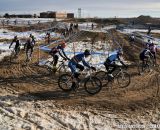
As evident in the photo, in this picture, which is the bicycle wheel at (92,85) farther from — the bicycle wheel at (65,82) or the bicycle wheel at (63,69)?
the bicycle wheel at (63,69)

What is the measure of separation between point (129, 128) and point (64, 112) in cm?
244

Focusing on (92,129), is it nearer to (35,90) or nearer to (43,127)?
(43,127)

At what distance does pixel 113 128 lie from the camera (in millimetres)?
11383

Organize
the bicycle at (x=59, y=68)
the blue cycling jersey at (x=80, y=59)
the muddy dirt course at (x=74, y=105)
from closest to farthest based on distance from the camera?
1. the muddy dirt course at (x=74, y=105)
2. the blue cycling jersey at (x=80, y=59)
3. the bicycle at (x=59, y=68)

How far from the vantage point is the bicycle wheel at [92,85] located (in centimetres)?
1492

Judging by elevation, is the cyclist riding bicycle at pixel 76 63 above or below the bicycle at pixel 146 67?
above

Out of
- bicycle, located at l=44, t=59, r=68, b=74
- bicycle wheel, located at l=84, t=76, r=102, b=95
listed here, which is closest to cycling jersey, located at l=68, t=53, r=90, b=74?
bicycle wheel, located at l=84, t=76, r=102, b=95

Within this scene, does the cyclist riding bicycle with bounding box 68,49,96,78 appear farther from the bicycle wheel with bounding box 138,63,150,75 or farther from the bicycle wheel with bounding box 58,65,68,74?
the bicycle wheel with bounding box 138,63,150,75

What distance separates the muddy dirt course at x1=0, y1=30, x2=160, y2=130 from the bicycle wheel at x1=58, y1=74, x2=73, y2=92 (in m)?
0.23

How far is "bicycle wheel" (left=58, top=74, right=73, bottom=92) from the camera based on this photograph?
50.1 feet

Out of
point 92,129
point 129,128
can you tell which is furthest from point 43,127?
point 129,128

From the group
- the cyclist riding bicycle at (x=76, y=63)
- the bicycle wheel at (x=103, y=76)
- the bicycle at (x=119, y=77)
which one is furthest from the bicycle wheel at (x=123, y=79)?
the cyclist riding bicycle at (x=76, y=63)

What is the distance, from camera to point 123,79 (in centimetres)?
1641

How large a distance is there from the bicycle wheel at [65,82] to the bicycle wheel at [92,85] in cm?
72
